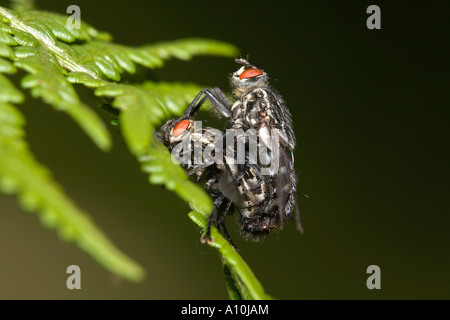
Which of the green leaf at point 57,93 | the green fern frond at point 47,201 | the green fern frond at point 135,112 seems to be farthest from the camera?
the green fern frond at point 135,112

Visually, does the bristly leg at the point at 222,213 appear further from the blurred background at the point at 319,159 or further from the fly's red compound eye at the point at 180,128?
the blurred background at the point at 319,159

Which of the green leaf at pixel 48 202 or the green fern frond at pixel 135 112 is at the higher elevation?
the green fern frond at pixel 135 112

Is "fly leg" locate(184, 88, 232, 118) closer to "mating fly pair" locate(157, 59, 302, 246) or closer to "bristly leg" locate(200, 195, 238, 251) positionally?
"mating fly pair" locate(157, 59, 302, 246)

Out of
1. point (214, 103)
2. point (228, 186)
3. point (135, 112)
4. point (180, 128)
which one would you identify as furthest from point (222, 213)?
point (135, 112)

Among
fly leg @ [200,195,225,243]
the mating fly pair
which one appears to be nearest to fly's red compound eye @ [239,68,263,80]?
the mating fly pair

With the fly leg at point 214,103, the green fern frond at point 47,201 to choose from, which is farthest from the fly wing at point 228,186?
the green fern frond at point 47,201

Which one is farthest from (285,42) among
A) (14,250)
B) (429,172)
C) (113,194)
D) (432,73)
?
(14,250)

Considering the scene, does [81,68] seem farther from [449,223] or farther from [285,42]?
[449,223]
